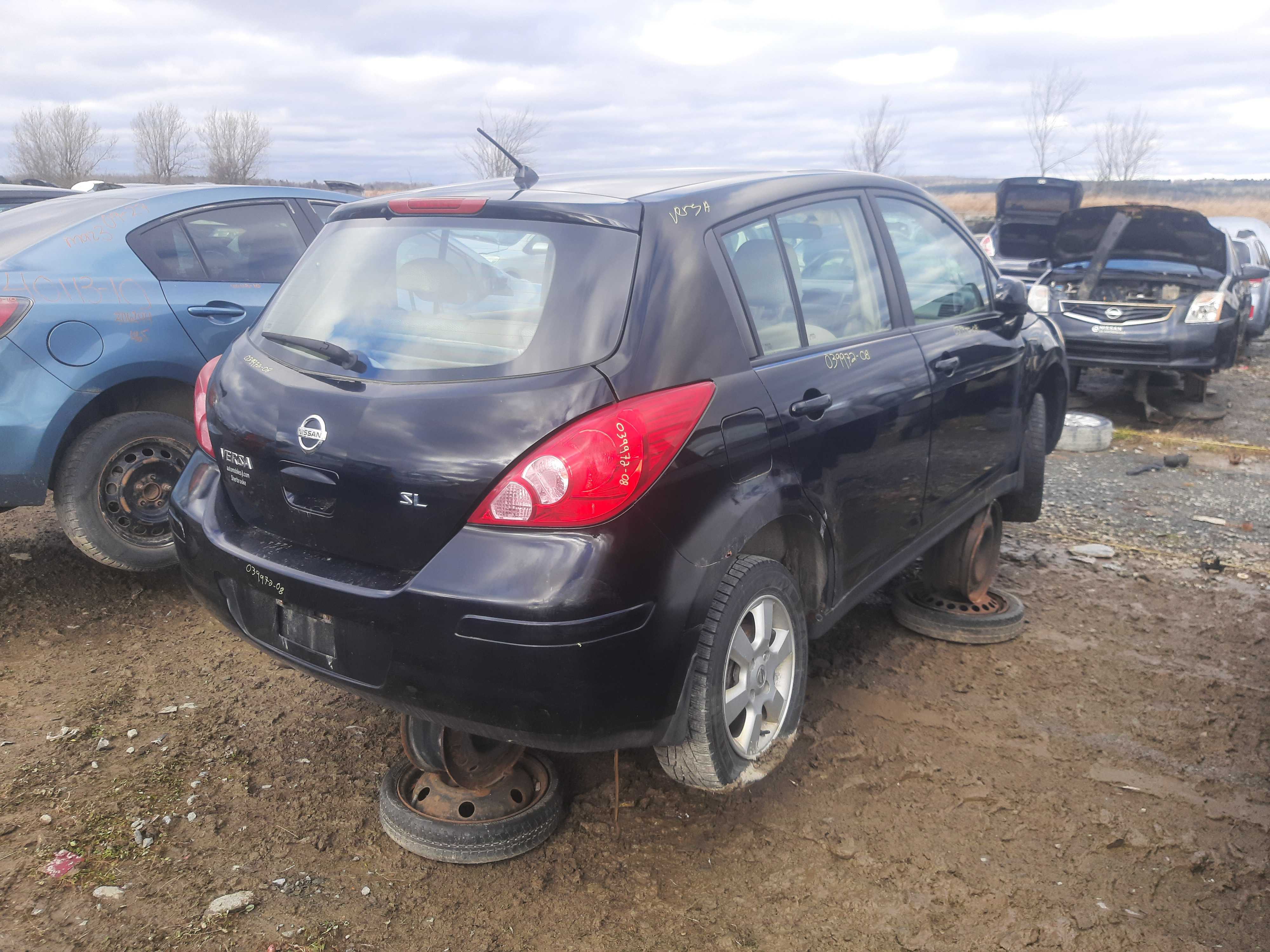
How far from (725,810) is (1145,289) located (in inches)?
345

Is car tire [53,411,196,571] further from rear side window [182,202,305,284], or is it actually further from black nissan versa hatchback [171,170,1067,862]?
black nissan versa hatchback [171,170,1067,862]

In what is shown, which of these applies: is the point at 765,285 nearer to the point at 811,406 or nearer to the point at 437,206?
the point at 811,406

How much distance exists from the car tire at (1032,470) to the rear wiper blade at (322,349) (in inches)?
122

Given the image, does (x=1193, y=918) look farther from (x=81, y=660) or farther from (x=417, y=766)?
(x=81, y=660)

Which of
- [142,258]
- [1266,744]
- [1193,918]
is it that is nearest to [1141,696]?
[1266,744]

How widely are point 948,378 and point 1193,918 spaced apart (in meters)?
1.87

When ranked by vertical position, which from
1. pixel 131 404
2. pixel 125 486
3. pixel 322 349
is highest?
pixel 322 349

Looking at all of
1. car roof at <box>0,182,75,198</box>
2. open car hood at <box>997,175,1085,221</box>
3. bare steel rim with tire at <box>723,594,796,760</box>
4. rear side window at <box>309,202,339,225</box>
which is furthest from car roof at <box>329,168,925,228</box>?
open car hood at <box>997,175,1085,221</box>

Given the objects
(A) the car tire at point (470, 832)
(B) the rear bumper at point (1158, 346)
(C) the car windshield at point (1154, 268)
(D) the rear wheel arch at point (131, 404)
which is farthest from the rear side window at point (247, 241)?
(C) the car windshield at point (1154, 268)

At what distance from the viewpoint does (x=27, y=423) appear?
3.84m

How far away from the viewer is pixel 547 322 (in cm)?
233

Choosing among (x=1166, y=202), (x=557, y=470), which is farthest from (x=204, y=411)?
(x=1166, y=202)

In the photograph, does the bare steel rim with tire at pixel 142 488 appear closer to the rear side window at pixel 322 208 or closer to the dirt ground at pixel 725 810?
the dirt ground at pixel 725 810

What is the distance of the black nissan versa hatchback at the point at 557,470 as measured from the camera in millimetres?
2188
